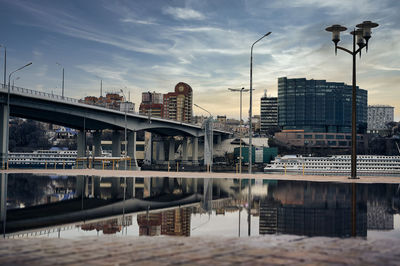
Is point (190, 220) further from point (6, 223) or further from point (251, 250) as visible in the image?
point (6, 223)

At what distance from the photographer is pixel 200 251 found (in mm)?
6844

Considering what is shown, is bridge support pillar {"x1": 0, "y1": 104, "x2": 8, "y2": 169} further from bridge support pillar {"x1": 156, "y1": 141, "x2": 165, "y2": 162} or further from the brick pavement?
bridge support pillar {"x1": 156, "y1": 141, "x2": 165, "y2": 162}

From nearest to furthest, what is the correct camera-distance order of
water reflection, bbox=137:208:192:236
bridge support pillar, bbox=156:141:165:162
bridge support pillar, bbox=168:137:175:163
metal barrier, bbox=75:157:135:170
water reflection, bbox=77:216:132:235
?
water reflection, bbox=137:208:192:236 → water reflection, bbox=77:216:132:235 → metal barrier, bbox=75:157:135:170 → bridge support pillar, bbox=168:137:175:163 → bridge support pillar, bbox=156:141:165:162

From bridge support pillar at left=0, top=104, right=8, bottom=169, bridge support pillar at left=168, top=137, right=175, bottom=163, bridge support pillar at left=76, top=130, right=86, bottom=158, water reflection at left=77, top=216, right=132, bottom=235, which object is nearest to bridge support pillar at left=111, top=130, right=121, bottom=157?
bridge support pillar at left=76, top=130, right=86, bottom=158

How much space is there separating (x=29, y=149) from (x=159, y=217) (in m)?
158

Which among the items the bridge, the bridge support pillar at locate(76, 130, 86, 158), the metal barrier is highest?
the bridge

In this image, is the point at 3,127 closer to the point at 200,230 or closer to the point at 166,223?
the point at 166,223

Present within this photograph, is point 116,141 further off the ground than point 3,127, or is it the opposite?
point 3,127

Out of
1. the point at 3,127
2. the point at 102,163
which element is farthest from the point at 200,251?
the point at 102,163

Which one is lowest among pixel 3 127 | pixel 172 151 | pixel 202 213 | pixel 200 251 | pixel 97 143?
pixel 202 213

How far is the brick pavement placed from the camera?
6.07 meters

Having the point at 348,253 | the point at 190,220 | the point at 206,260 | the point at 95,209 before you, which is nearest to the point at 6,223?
the point at 95,209

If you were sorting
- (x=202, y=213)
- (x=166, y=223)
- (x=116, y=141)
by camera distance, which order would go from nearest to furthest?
1. (x=166, y=223)
2. (x=202, y=213)
3. (x=116, y=141)

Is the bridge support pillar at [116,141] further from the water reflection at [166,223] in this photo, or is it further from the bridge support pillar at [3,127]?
the water reflection at [166,223]
